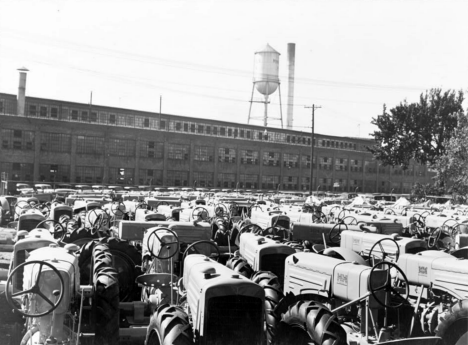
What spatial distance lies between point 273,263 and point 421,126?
49741mm

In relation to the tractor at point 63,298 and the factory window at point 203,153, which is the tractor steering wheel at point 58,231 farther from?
the factory window at point 203,153

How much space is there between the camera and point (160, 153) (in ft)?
217

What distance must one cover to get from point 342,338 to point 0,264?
42.6ft

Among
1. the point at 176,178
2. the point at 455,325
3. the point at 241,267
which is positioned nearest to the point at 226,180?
the point at 176,178

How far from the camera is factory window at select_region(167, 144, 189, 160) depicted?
219ft

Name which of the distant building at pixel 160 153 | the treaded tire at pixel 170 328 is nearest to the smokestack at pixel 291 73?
the distant building at pixel 160 153

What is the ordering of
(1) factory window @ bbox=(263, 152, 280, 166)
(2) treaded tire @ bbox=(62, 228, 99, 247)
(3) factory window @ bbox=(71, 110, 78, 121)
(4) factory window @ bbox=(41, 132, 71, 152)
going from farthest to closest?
(1) factory window @ bbox=(263, 152, 280, 166), (3) factory window @ bbox=(71, 110, 78, 121), (4) factory window @ bbox=(41, 132, 71, 152), (2) treaded tire @ bbox=(62, 228, 99, 247)

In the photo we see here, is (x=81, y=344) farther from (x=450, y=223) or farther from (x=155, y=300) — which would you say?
(x=450, y=223)

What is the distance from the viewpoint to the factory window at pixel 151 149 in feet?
211

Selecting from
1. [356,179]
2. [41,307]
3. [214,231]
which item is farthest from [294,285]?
[356,179]

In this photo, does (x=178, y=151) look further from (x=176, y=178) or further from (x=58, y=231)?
(x=58, y=231)

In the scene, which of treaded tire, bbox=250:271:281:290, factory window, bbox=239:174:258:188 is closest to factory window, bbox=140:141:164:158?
factory window, bbox=239:174:258:188

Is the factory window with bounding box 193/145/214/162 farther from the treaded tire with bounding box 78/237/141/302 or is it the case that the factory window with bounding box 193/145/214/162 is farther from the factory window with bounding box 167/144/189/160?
the treaded tire with bounding box 78/237/141/302

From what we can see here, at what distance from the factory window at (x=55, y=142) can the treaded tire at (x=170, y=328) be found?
53421mm
